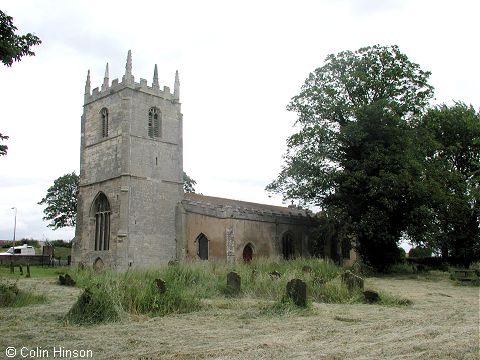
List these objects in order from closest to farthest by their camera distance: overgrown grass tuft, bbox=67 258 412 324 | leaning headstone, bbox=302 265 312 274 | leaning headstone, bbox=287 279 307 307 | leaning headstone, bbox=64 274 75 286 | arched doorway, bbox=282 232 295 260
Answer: overgrown grass tuft, bbox=67 258 412 324 < leaning headstone, bbox=287 279 307 307 < leaning headstone, bbox=302 265 312 274 < leaning headstone, bbox=64 274 75 286 < arched doorway, bbox=282 232 295 260

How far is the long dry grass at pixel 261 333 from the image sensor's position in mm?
6961

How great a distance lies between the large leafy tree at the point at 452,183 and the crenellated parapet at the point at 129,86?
17.1m

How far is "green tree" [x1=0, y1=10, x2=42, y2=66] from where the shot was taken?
863cm

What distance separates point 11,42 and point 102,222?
25461 mm

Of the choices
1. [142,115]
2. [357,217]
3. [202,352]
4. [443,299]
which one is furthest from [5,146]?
[142,115]

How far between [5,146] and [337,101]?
23264 millimetres

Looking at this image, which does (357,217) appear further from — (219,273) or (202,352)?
(202,352)

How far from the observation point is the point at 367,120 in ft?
91.4

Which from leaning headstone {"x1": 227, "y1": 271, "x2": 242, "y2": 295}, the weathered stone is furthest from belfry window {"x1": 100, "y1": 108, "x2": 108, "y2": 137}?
leaning headstone {"x1": 227, "y1": 271, "x2": 242, "y2": 295}

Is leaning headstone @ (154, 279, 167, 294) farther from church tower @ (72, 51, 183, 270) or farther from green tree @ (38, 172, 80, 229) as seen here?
green tree @ (38, 172, 80, 229)

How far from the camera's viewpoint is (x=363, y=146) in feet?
94.1

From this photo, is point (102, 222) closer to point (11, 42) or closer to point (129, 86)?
point (129, 86)

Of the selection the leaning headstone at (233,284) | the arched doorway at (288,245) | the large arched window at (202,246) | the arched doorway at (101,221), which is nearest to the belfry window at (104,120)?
the arched doorway at (101,221)

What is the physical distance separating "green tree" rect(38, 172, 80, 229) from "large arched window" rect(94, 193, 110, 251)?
19.8 metres
